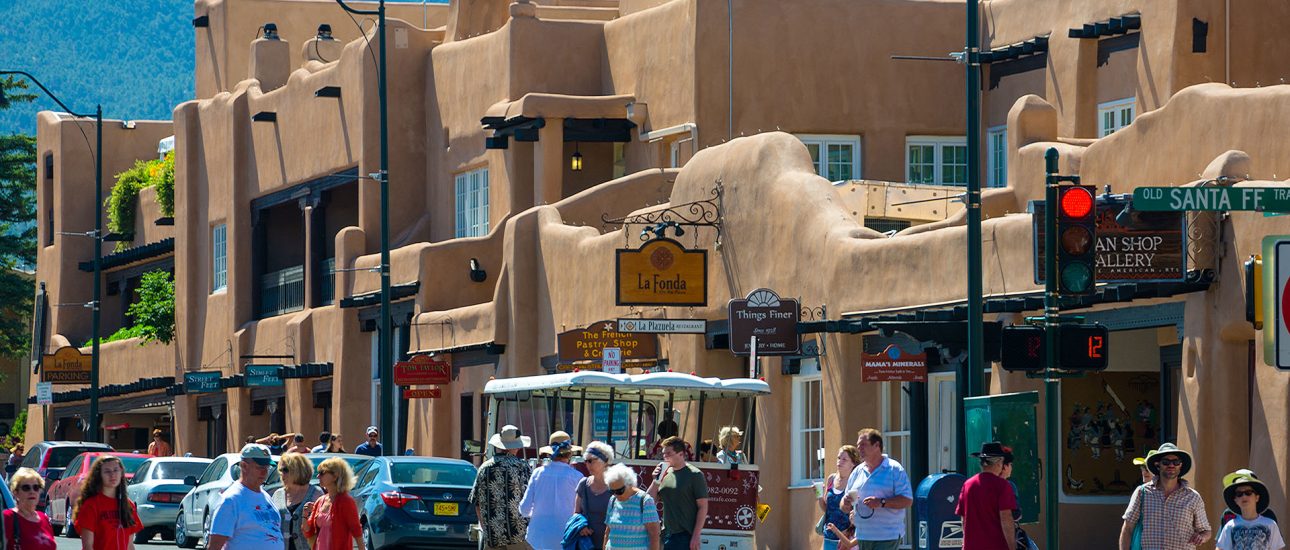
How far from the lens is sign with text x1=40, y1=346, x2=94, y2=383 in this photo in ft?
189

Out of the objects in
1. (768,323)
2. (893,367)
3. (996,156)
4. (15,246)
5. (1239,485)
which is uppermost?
(15,246)

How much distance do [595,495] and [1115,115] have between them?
58.6 ft

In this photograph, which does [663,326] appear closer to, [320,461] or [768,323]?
[768,323]

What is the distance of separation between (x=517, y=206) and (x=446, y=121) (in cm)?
419

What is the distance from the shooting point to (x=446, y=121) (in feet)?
142

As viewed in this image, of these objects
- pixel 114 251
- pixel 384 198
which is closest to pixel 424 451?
pixel 384 198

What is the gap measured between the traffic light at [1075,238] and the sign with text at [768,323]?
395 inches

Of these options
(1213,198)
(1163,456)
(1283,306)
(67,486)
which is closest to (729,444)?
(1163,456)

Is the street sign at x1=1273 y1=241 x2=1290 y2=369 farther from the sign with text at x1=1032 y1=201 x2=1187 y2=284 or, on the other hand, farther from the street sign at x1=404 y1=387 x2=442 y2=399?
the street sign at x1=404 y1=387 x2=442 y2=399

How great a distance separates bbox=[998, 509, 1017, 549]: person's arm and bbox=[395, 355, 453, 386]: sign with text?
21.9 meters

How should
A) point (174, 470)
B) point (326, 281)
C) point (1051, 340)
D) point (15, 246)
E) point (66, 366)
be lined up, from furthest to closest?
point (15, 246), point (66, 366), point (326, 281), point (174, 470), point (1051, 340)

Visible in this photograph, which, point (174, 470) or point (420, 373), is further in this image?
point (420, 373)

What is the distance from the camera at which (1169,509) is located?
16078 mm

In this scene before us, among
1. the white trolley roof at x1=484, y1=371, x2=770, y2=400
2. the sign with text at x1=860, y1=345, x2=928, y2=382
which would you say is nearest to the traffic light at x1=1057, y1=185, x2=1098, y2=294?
the sign with text at x1=860, y1=345, x2=928, y2=382
